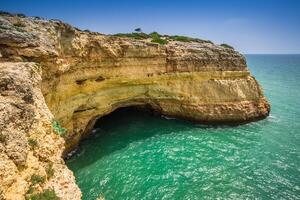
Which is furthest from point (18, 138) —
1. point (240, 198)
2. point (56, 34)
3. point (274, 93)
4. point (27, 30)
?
point (274, 93)

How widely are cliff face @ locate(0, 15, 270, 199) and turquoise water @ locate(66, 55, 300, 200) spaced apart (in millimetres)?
2726

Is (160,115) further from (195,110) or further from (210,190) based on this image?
(210,190)

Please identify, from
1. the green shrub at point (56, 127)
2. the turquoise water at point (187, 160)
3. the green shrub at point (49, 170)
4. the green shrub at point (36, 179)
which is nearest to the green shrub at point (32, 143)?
the green shrub at point (49, 170)

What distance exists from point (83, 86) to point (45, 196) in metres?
16.7

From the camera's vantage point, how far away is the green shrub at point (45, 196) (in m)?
8.47

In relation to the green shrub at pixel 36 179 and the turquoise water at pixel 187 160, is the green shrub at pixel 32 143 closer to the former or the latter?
the green shrub at pixel 36 179

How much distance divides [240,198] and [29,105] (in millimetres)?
14608

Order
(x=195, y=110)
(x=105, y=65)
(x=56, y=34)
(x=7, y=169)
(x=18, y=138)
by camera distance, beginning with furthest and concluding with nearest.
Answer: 1. (x=195, y=110)
2. (x=105, y=65)
3. (x=56, y=34)
4. (x=18, y=138)
5. (x=7, y=169)

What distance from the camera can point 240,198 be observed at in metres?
17.0

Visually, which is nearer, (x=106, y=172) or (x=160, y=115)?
(x=106, y=172)

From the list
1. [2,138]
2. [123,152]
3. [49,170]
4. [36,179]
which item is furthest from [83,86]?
[36,179]

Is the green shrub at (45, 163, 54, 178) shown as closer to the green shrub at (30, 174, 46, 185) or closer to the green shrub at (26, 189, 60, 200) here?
the green shrub at (30, 174, 46, 185)

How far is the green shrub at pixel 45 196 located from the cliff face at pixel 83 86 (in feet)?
1.04

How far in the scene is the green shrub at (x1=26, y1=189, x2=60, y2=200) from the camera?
8467 mm
